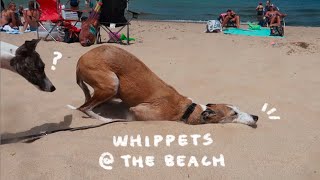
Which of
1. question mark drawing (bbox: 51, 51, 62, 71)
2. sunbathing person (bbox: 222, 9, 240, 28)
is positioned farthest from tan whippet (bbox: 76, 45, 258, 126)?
sunbathing person (bbox: 222, 9, 240, 28)

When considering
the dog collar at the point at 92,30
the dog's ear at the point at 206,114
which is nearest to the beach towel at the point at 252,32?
the dog collar at the point at 92,30

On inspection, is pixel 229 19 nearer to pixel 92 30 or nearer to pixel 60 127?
pixel 92 30

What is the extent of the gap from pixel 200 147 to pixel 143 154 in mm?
620

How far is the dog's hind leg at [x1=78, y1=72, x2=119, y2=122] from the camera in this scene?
477 centimetres

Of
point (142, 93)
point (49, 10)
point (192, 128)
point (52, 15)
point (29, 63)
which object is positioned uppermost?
point (29, 63)

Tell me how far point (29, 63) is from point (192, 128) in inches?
74.9

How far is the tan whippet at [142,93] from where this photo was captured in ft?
15.6

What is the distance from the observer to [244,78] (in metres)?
7.21

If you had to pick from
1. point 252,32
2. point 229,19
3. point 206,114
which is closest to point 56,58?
point 206,114

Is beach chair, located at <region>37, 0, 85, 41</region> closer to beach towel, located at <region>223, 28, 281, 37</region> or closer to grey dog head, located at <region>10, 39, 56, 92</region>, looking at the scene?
beach towel, located at <region>223, 28, 281, 37</region>

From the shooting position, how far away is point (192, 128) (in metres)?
4.59

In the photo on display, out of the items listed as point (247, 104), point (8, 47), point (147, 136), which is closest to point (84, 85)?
point (147, 136)

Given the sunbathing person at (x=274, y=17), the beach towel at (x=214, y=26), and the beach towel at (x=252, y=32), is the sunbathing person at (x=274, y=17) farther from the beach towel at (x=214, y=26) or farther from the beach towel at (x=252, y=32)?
the beach towel at (x=214, y=26)

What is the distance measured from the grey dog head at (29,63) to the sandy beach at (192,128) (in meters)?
0.66
